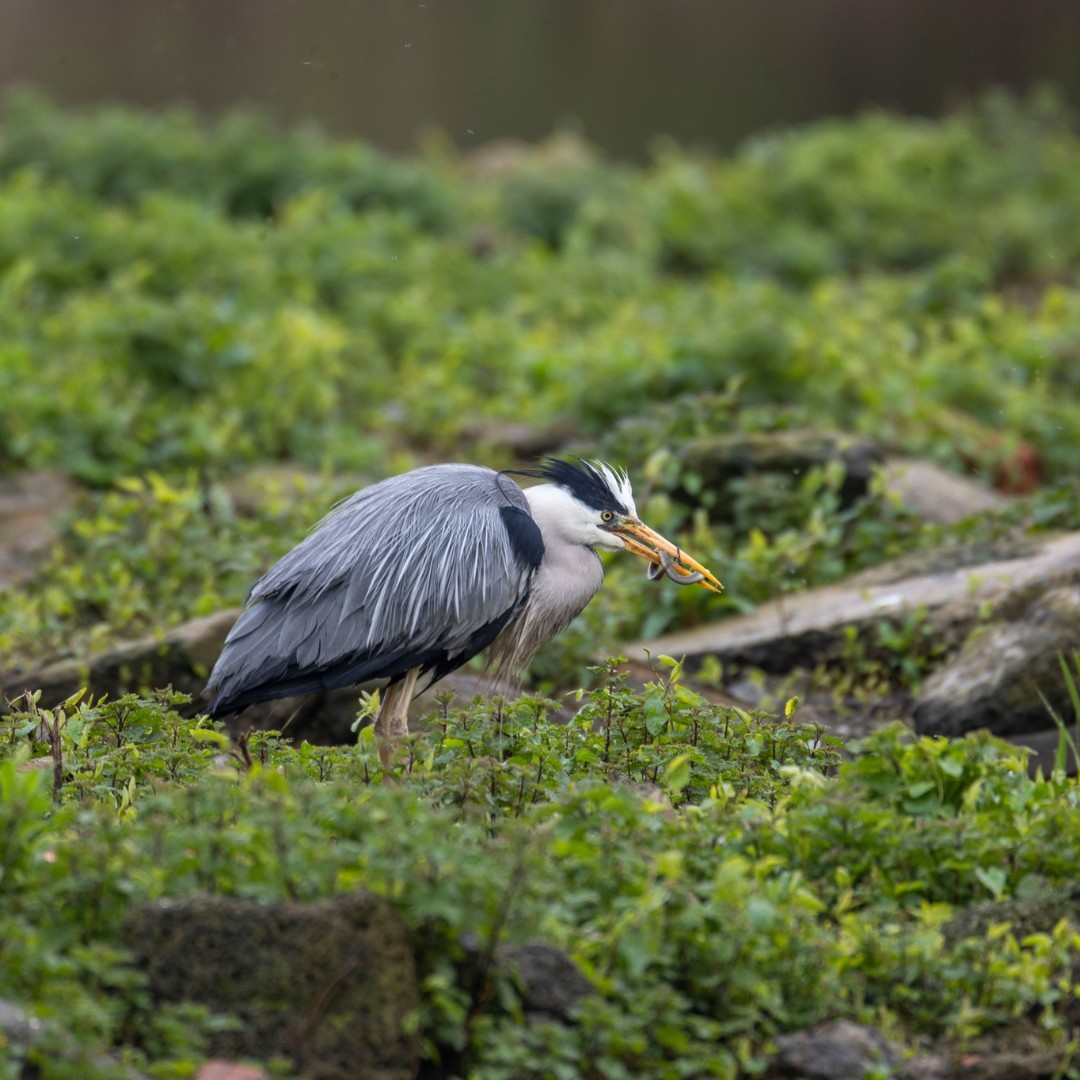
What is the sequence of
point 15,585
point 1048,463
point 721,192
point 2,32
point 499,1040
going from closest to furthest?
1. point 499,1040
2. point 15,585
3. point 1048,463
4. point 721,192
5. point 2,32

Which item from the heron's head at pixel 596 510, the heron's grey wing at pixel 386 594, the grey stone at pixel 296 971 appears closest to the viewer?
the grey stone at pixel 296 971

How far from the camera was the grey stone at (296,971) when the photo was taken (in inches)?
135

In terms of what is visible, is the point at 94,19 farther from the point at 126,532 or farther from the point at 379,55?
the point at 126,532

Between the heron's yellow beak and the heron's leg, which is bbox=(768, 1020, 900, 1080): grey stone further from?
the heron's yellow beak

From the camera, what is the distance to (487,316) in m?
11.3

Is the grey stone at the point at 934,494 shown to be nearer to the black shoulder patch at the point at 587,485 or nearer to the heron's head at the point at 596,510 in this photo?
the heron's head at the point at 596,510

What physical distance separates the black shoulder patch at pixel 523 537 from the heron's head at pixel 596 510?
0.14 meters

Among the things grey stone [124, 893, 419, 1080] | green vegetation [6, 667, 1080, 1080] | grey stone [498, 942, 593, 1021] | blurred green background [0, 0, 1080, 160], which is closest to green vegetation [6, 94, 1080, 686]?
green vegetation [6, 667, 1080, 1080]

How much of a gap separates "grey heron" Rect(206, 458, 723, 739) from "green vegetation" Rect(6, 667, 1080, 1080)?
73cm

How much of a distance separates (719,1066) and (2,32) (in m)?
24.4

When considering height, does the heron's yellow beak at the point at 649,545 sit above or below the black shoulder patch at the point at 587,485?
below

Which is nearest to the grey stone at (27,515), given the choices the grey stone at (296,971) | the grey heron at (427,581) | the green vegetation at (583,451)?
the green vegetation at (583,451)

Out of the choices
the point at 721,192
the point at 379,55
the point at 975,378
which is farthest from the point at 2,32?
the point at 975,378

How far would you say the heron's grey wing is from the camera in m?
5.25
